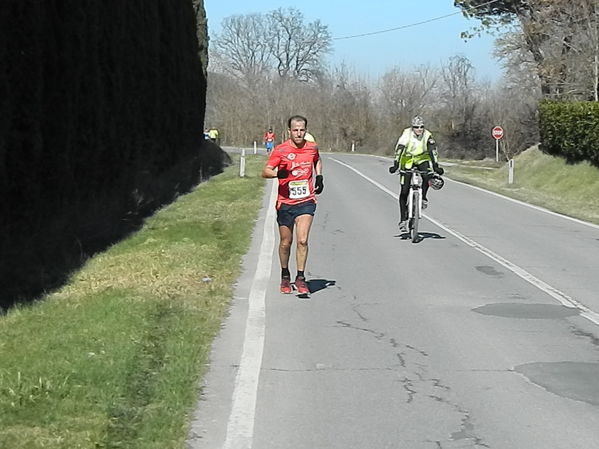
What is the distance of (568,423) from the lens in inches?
247

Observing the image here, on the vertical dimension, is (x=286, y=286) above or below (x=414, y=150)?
below

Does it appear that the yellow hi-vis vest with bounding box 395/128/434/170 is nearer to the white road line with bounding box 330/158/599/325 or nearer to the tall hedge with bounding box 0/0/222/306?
the white road line with bounding box 330/158/599/325

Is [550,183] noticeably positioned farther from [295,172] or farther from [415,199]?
[295,172]

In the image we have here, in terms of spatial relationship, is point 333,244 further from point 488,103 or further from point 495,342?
point 488,103

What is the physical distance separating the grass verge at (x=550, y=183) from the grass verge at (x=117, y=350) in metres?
12.4

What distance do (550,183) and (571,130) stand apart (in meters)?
1.87

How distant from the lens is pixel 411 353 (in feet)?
26.8

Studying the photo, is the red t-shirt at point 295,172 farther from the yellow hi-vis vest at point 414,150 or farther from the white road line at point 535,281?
the yellow hi-vis vest at point 414,150

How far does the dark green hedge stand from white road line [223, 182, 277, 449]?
2030 cm

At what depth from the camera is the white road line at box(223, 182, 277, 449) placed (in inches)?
235

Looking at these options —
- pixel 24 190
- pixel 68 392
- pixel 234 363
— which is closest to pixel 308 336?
pixel 234 363

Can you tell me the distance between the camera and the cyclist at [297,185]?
10.8m

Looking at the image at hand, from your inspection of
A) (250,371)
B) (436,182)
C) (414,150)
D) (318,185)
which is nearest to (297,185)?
(318,185)

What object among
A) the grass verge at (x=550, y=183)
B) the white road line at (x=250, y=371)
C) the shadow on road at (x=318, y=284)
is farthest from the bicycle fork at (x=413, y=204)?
the grass verge at (x=550, y=183)
